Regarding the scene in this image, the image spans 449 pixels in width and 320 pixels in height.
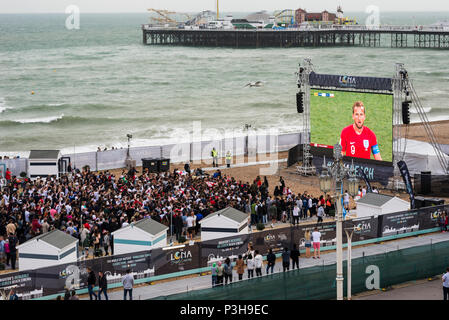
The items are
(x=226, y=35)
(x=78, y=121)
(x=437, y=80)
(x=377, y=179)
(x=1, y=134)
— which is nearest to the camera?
(x=377, y=179)

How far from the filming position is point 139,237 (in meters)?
19.6

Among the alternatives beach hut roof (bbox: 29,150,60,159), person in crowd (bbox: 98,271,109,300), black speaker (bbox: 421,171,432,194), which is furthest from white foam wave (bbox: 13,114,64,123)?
person in crowd (bbox: 98,271,109,300)

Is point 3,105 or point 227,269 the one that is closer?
point 227,269

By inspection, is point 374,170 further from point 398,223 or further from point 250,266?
point 250,266

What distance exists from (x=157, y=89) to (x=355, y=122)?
5978 cm

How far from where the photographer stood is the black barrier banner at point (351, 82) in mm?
30833

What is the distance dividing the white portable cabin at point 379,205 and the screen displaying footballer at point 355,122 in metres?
7.58

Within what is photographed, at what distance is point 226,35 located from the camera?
424 ft

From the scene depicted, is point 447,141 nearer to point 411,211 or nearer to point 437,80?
point 411,211

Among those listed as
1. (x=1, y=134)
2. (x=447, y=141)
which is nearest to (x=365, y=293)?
Answer: (x=447, y=141)

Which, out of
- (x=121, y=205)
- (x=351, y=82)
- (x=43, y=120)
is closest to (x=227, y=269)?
(x=121, y=205)

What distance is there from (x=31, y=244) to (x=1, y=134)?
4241cm

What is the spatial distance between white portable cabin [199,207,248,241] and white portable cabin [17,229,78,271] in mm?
4187

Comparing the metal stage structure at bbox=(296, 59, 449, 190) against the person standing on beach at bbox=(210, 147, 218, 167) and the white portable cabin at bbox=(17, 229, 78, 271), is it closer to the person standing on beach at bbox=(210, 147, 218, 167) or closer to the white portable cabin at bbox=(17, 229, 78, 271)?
the person standing on beach at bbox=(210, 147, 218, 167)
